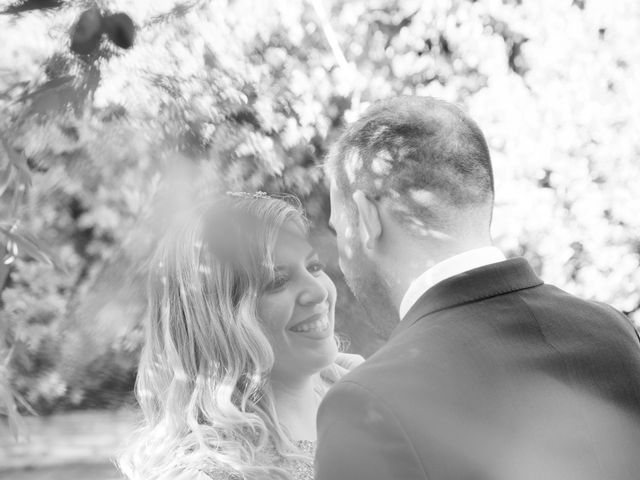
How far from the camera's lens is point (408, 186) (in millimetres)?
2174

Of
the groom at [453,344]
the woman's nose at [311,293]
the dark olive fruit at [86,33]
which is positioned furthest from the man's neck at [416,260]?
the dark olive fruit at [86,33]

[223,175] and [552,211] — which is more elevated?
[223,175]

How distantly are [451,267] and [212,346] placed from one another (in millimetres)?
1201

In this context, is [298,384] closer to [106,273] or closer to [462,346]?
[462,346]

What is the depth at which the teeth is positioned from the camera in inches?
122

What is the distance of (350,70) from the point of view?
5359 mm

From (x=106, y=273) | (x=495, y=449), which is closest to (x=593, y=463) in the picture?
(x=495, y=449)

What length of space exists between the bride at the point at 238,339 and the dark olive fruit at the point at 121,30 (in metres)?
2.01

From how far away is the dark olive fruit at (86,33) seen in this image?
4594 mm

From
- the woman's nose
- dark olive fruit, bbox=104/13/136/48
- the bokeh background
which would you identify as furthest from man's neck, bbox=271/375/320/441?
dark olive fruit, bbox=104/13/136/48

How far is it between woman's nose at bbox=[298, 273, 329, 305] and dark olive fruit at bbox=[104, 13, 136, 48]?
7.76 feet

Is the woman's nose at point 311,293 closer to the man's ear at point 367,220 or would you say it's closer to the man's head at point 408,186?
the man's head at point 408,186

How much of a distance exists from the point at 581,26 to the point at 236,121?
6.89 feet

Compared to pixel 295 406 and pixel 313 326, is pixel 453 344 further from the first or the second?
pixel 295 406
